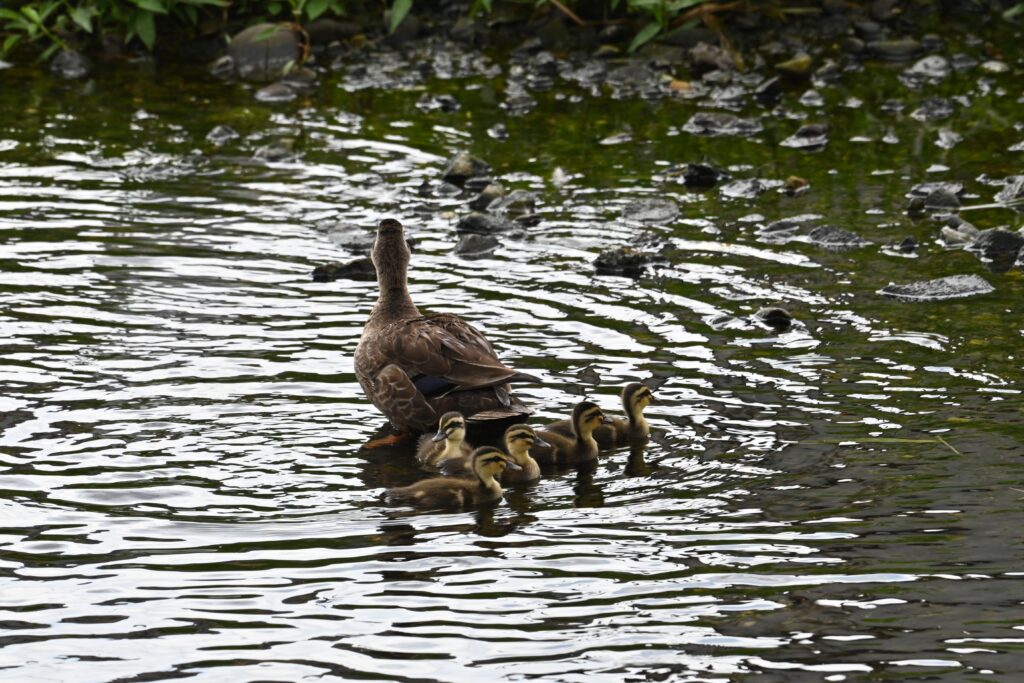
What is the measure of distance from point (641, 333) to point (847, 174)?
4412 mm

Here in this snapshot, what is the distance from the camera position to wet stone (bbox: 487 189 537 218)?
14.0 meters

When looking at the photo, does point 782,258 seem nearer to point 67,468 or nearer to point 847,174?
point 847,174

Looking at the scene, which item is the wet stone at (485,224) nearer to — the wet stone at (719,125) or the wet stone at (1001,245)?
the wet stone at (719,125)

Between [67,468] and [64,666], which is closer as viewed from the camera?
[64,666]

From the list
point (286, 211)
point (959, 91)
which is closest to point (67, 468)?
point (286, 211)

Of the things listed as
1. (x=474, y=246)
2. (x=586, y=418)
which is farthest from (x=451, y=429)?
(x=474, y=246)

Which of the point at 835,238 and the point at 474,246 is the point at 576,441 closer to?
the point at 474,246

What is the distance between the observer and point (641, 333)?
36.6 ft

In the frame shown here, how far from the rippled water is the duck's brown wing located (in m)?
0.49

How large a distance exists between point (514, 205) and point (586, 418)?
16.8 feet

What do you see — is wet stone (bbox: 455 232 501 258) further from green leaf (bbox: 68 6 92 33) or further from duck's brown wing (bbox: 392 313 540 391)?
green leaf (bbox: 68 6 92 33)

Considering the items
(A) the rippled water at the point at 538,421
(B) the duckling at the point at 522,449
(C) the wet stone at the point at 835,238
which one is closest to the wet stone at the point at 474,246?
(A) the rippled water at the point at 538,421

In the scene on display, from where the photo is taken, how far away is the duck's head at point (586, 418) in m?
9.19

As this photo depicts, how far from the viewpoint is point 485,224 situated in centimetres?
1358
